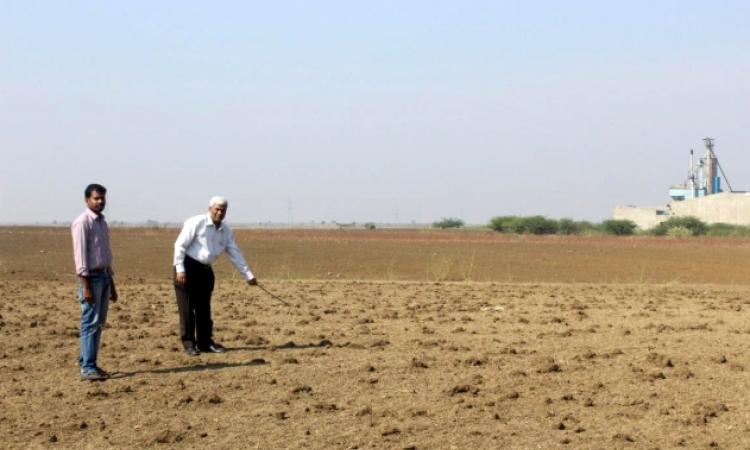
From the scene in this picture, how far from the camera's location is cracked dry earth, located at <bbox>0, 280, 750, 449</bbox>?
741 centimetres

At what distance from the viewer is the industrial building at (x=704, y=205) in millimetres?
79562

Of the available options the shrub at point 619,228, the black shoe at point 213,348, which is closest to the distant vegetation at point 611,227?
the shrub at point 619,228

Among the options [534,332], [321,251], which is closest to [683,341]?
[534,332]

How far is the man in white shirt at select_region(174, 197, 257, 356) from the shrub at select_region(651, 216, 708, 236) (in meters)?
65.1

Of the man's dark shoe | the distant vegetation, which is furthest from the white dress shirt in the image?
the distant vegetation

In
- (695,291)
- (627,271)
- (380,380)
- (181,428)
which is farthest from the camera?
(627,271)

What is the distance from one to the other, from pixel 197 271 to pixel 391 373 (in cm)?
262

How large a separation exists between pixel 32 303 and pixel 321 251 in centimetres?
2592

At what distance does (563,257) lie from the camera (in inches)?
1542

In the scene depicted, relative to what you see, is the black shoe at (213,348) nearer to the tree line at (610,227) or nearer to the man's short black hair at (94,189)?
the man's short black hair at (94,189)

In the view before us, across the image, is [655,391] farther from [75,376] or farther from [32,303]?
[32,303]

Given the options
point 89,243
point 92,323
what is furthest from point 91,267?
point 92,323

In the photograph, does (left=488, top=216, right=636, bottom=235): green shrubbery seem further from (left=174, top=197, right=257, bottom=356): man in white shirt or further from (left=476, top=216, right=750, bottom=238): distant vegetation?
(left=174, top=197, right=257, bottom=356): man in white shirt

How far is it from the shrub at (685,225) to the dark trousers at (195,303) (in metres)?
65.1
